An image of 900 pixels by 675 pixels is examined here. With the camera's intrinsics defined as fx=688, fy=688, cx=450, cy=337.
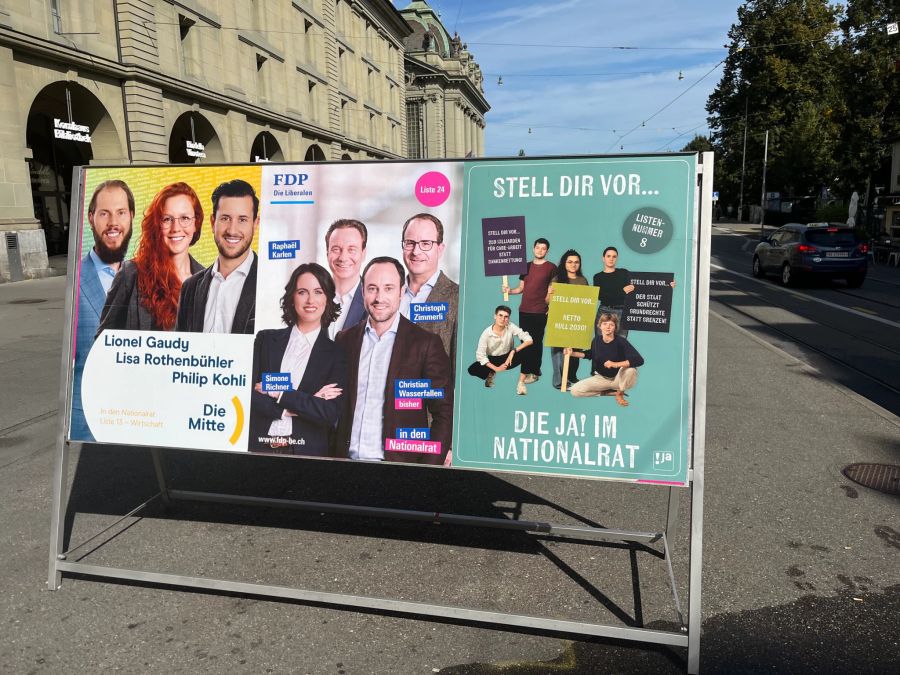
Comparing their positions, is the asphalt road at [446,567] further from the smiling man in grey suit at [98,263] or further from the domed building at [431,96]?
the domed building at [431,96]

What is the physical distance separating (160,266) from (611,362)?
238cm

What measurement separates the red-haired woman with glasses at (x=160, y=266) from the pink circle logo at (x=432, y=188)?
1190mm

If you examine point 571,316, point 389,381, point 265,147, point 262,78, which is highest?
point 262,78

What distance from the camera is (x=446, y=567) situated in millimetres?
3957

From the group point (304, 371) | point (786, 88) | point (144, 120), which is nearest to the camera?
point (304, 371)

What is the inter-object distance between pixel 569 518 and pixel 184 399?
8.44 ft

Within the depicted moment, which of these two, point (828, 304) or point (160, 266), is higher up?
point (160, 266)

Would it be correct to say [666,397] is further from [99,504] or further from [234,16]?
[234,16]

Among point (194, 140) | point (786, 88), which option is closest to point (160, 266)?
point (194, 140)

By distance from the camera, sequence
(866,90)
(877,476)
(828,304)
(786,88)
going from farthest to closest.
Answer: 1. (786,88)
2. (866,90)
3. (828,304)
4. (877,476)

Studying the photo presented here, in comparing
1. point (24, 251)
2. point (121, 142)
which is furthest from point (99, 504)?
point (121, 142)

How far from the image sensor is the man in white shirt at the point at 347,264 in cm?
341

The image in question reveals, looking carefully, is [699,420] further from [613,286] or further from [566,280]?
[566,280]

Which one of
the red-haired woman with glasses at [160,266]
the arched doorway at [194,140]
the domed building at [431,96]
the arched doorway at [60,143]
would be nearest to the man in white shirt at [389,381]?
the red-haired woman with glasses at [160,266]
